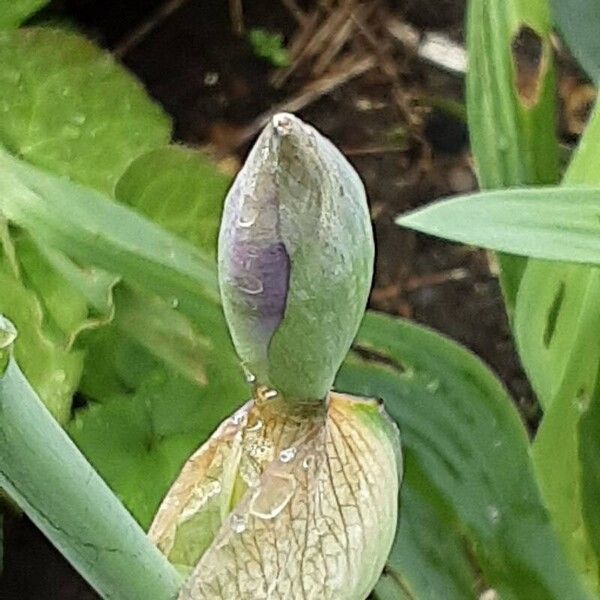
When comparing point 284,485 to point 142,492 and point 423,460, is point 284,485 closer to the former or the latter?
point 423,460

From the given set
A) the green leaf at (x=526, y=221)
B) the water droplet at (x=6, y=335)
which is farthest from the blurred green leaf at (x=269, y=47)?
the water droplet at (x=6, y=335)

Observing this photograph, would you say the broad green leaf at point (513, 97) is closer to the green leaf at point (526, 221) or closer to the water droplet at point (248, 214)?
the green leaf at point (526, 221)

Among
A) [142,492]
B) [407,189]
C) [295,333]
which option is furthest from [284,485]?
[407,189]

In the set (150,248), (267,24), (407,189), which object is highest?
(150,248)

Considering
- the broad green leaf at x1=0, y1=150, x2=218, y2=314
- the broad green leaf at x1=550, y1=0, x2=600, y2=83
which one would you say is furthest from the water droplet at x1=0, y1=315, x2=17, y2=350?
the broad green leaf at x1=550, y1=0, x2=600, y2=83

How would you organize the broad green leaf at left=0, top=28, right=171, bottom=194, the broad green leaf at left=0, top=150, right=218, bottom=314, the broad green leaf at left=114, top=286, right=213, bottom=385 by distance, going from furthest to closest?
1. the broad green leaf at left=0, top=28, right=171, bottom=194
2. the broad green leaf at left=114, top=286, right=213, bottom=385
3. the broad green leaf at left=0, top=150, right=218, bottom=314

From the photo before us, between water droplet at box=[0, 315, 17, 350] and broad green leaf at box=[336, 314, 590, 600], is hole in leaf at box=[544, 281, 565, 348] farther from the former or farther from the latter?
water droplet at box=[0, 315, 17, 350]
